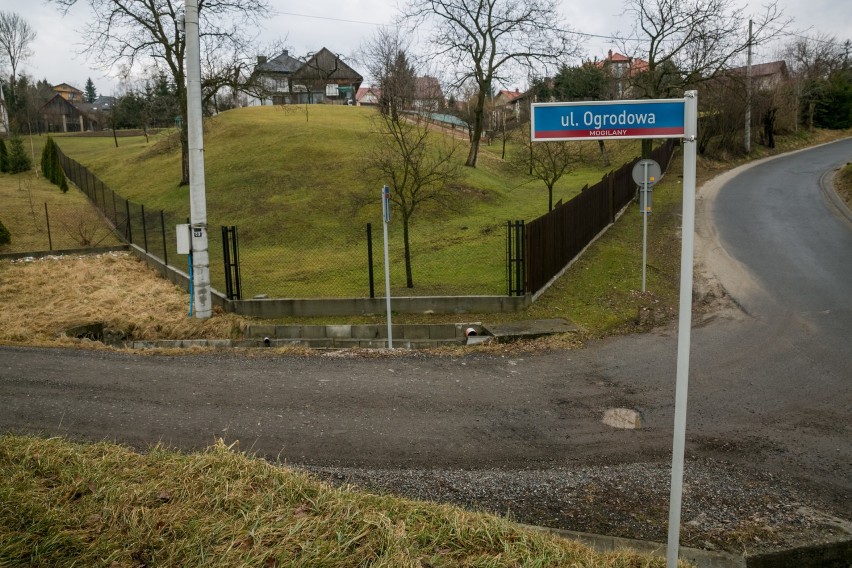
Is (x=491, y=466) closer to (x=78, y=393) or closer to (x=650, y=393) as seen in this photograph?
(x=650, y=393)

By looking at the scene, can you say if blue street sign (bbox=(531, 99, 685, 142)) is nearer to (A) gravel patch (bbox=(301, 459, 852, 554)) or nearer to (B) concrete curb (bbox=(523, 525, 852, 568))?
(B) concrete curb (bbox=(523, 525, 852, 568))

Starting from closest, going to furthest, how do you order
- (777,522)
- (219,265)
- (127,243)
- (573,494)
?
1. (777,522)
2. (573,494)
3. (219,265)
4. (127,243)

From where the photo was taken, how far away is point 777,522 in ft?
18.2

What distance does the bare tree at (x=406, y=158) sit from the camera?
1598 cm

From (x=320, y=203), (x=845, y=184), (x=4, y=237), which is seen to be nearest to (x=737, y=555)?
(x=320, y=203)

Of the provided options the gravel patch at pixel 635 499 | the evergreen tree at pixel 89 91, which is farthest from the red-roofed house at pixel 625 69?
the evergreen tree at pixel 89 91

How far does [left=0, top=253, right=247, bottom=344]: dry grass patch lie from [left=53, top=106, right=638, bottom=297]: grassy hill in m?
1.89

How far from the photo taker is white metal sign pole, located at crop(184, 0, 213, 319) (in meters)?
13.3

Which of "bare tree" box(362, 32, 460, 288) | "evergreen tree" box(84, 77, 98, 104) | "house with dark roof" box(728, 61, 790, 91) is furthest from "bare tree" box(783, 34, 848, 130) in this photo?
"evergreen tree" box(84, 77, 98, 104)

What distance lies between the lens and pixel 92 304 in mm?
14430

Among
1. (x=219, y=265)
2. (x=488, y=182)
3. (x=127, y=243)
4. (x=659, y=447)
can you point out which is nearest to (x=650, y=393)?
(x=659, y=447)

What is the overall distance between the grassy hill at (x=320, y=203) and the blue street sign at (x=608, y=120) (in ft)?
34.5

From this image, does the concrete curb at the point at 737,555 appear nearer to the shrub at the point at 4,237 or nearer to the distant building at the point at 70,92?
the shrub at the point at 4,237

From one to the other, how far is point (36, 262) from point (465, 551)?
61.6 ft
